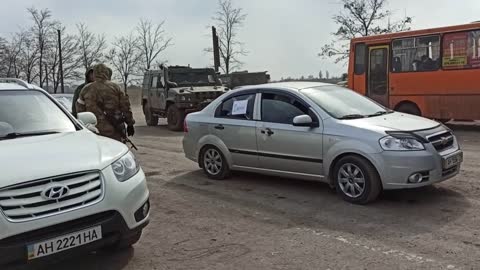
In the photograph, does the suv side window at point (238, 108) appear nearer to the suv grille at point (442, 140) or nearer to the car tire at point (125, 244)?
the suv grille at point (442, 140)

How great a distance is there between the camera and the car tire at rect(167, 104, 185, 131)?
651 inches

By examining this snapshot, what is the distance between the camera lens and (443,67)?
1352cm

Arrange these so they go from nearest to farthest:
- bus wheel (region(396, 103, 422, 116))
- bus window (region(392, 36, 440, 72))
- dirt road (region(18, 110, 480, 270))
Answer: dirt road (region(18, 110, 480, 270)) → bus window (region(392, 36, 440, 72)) → bus wheel (region(396, 103, 422, 116))

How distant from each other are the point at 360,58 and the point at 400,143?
10.3 meters

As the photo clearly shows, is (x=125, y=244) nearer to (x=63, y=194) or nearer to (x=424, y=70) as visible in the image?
(x=63, y=194)

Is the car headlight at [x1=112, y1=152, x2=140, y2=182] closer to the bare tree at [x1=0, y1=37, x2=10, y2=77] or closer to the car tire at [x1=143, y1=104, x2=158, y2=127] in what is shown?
the car tire at [x1=143, y1=104, x2=158, y2=127]

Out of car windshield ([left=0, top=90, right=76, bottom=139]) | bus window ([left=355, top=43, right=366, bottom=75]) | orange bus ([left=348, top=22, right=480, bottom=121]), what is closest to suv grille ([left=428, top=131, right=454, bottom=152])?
car windshield ([left=0, top=90, right=76, bottom=139])

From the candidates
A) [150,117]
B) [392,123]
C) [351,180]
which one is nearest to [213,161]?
[351,180]

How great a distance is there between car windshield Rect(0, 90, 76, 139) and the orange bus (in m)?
11.2

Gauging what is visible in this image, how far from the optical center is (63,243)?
3.51 m

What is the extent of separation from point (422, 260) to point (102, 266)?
266 centimetres

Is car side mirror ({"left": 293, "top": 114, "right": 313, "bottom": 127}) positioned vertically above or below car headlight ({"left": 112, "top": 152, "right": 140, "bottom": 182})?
above

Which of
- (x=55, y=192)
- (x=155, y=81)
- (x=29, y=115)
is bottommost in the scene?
(x=55, y=192)

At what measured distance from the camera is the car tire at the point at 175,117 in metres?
16.5
